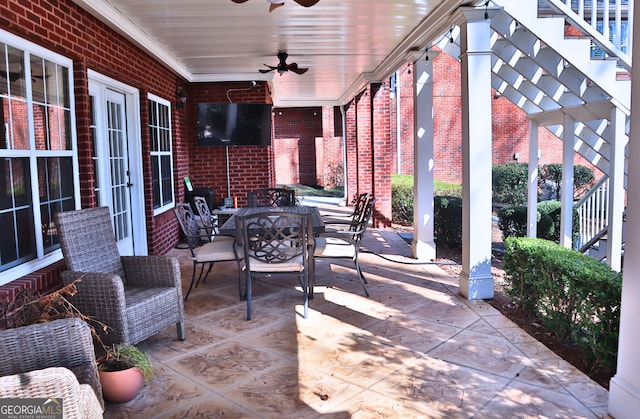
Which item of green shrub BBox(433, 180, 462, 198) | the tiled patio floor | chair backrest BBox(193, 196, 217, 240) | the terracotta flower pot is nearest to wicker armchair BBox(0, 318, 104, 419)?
the terracotta flower pot

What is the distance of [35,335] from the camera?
7.22 ft

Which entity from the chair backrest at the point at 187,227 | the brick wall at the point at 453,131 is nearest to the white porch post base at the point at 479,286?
the chair backrest at the point at 187,227

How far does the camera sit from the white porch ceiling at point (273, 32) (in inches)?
180

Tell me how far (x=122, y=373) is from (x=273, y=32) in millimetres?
3997

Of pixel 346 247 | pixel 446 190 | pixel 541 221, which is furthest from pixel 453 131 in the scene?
pixel 346 247

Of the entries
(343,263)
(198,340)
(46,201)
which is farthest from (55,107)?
(343,263)

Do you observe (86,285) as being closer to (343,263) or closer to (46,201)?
(46,201)

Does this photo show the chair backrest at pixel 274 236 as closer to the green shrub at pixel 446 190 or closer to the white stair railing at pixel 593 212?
the white stair railing at pixel 593 212

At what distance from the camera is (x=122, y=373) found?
276 centimetres

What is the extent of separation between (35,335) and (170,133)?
231 inches

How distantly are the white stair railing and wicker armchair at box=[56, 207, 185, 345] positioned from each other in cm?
605

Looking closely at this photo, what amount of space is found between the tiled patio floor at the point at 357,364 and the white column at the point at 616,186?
1929 millimetres

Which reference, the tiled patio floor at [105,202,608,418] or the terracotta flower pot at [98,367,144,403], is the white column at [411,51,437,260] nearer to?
the tiled patio floor at [105,202,608,418]

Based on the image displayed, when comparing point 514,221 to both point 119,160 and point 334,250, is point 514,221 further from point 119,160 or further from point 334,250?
point 119,160
